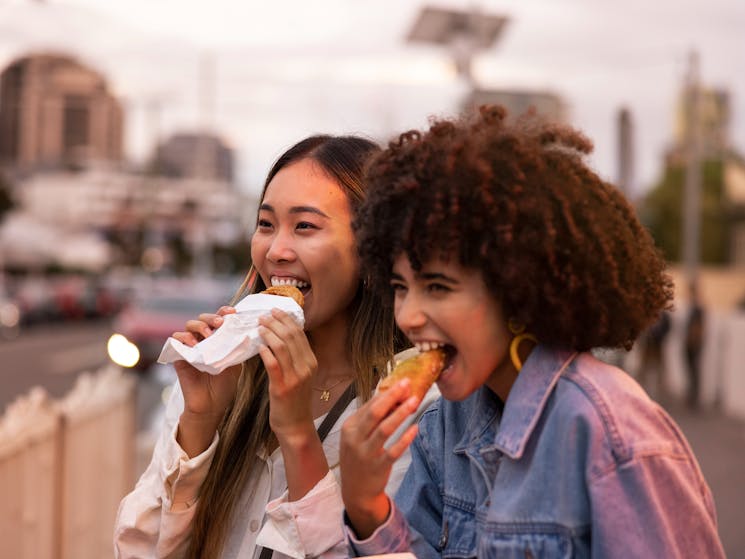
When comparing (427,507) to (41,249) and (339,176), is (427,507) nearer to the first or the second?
(339,176)

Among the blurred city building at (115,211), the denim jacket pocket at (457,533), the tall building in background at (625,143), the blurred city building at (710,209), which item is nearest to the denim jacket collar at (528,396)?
the denim jacket pocket at (457,533)

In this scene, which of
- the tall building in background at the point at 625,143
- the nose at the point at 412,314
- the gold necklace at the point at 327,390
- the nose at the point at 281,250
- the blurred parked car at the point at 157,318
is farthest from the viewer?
the blurred parked car at the point at 157,318

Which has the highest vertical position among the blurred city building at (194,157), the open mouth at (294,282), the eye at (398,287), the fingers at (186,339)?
the blurred city building at (194,157)

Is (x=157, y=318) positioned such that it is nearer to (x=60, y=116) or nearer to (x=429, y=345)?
(x=429, y=345)

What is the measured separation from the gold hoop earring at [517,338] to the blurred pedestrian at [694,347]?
1586 cm

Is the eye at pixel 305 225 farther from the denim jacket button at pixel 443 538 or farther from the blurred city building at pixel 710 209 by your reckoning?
the blurred city building at pixel 710 209

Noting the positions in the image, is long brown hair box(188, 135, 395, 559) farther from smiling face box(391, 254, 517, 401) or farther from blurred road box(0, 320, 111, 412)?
blurred road box(0, 320, 111, 412)

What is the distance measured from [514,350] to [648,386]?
54.3 ft

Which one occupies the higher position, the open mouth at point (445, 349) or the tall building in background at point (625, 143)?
the tall building in background at point (625, 143)

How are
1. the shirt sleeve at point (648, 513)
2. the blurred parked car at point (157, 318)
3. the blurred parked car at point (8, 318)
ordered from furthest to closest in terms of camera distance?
the blurred parked car at point (8, 318), the blurred parked car at point (157, 318), the shirt sleeve at point (648, 513)

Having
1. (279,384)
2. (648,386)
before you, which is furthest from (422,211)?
(648,386)

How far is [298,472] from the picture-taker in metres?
2.29

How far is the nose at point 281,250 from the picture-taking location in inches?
104

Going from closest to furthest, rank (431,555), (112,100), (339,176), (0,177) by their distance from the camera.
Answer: (431,555)
(339,176)
(112,100)
(0,177)
